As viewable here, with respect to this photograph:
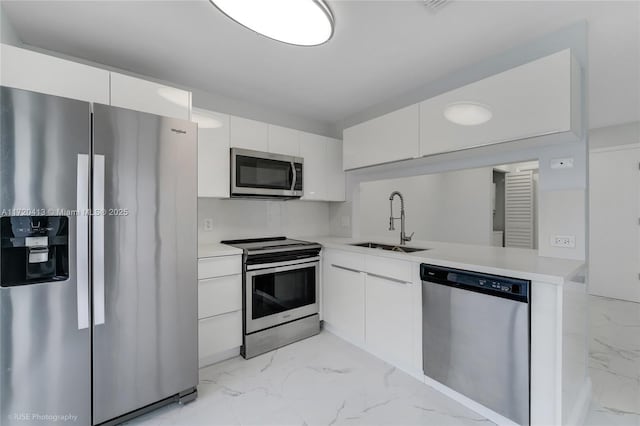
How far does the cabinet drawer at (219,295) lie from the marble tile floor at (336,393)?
0.44m

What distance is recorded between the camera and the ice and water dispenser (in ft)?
4.15

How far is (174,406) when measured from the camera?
174 cm

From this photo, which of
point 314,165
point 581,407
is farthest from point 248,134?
point 581,407

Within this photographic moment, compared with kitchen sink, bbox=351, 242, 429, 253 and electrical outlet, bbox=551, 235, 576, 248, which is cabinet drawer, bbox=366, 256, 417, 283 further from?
electrical outlet, bbox=551, 235, 576, 248

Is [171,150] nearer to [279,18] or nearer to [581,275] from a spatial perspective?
[279,18]

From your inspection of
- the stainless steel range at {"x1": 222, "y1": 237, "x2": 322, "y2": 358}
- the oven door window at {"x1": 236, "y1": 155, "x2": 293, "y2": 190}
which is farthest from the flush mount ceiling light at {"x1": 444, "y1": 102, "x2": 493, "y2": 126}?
the stainless steel range at {"x1": 222, "y1": 237, "x2": 322, "y2": 358}

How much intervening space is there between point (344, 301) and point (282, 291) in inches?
22.6

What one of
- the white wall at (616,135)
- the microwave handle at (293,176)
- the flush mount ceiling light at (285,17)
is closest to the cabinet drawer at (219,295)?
the microwave handle at (293,176)

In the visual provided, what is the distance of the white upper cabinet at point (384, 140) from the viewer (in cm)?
230

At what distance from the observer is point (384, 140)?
8.32 ft

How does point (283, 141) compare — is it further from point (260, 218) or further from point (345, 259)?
point (345, 259)

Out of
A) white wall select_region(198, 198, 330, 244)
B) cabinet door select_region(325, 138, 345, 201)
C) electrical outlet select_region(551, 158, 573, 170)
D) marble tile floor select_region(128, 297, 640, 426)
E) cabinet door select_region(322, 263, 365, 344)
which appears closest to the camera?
marble tile floor select_region(128, 297, 640, 426)

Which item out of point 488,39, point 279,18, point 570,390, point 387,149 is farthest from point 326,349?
point 488,39

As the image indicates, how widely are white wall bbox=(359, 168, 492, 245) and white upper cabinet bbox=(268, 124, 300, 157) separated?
3.36ft
